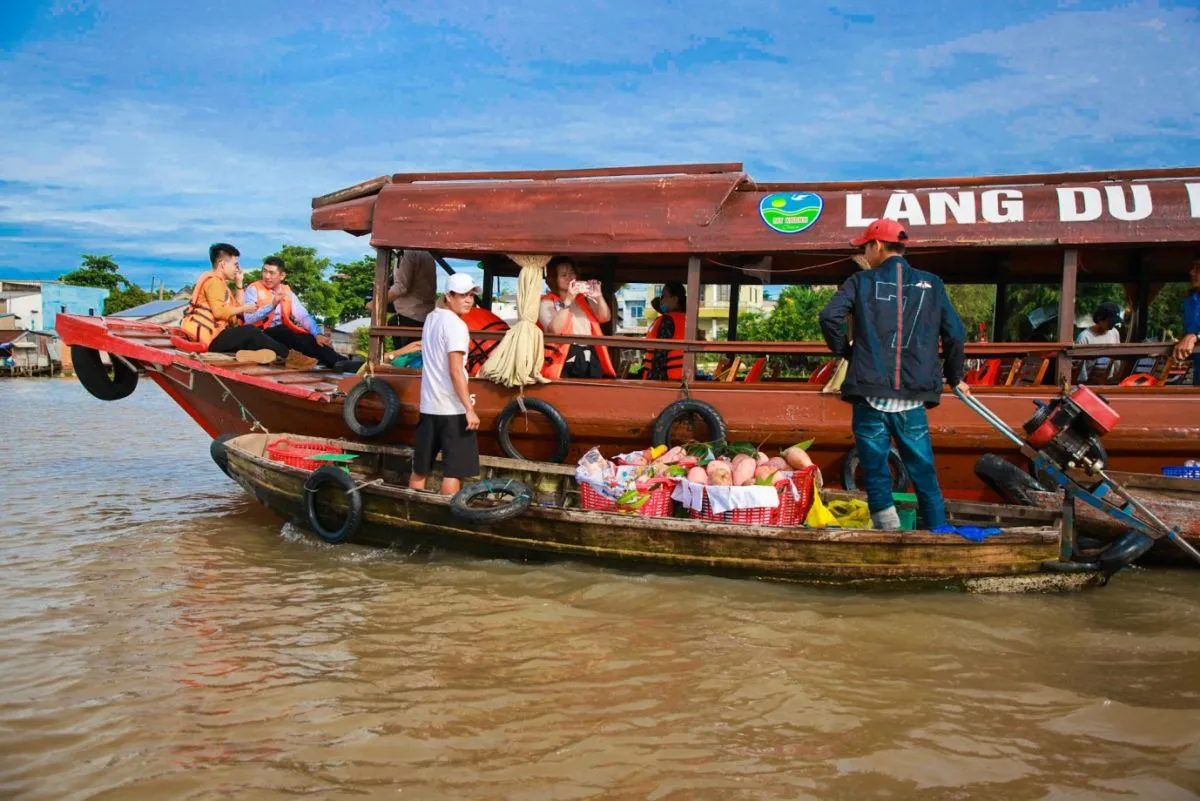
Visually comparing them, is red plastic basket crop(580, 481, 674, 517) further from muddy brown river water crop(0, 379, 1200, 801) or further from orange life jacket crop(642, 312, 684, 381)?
orange life jacket crop(642, 312, 684, 381)

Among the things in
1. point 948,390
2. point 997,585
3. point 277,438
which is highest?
point 948,390

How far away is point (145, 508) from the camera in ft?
26.2

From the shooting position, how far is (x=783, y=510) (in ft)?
17.9

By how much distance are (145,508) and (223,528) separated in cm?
142

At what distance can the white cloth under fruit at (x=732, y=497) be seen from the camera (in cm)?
530

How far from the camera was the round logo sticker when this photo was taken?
253 inches

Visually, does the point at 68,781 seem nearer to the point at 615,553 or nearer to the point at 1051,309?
the point at 615,553

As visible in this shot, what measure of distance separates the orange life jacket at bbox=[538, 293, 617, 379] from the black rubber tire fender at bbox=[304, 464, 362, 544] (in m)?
1.71

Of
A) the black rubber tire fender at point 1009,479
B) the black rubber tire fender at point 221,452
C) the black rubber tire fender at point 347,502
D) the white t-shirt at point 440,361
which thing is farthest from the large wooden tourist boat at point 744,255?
the black rubber tire fender at point 347,502

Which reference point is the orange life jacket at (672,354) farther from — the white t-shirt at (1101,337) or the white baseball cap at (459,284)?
the white t-shirt at (1101,337)

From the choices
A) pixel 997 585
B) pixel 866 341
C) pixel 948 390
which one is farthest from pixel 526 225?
pixel 997 585

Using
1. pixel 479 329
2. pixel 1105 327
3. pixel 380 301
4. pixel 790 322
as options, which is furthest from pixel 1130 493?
pixel 790 322

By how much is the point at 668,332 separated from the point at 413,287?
2191 mm

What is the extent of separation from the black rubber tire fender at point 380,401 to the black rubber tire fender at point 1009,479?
165 inches
